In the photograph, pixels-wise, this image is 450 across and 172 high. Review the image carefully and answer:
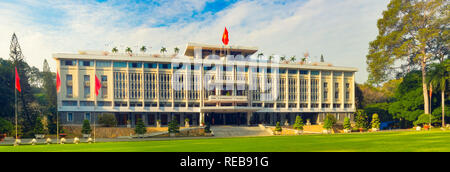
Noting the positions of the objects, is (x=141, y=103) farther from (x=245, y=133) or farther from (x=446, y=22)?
(x=446, y=22)

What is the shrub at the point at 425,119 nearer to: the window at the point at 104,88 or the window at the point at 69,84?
the window at the point at 104,88

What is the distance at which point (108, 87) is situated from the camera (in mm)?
65625

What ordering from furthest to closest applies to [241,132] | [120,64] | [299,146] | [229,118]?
[229,118], [120,64], [241,132], [299,146]

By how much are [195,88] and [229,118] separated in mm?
10475

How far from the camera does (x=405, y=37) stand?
2210 inches

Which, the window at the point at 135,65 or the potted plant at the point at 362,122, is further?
the window at the point at 135,65

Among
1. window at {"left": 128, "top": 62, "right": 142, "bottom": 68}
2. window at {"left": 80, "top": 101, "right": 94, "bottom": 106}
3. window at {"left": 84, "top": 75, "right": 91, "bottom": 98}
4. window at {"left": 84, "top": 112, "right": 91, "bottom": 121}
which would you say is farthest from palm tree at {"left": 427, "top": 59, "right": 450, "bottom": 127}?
window at {"left": 84, "top": 75, "right": 91, "bottom": 98}

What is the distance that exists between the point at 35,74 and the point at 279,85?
252ft

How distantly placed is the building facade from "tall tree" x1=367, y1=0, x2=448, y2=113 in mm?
20137

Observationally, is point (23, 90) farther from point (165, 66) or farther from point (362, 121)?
point (362, 121)

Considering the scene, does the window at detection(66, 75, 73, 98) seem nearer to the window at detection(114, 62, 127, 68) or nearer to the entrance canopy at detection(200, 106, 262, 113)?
the window at detection(114, 62, 127, 68)

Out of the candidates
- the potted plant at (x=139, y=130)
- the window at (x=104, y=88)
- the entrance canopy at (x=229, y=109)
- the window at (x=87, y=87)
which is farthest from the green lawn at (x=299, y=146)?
the window at (x=87, y=87)

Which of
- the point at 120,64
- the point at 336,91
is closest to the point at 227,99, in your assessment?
the point at 120,64

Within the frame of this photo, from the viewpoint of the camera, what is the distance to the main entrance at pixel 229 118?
71.5 metres
